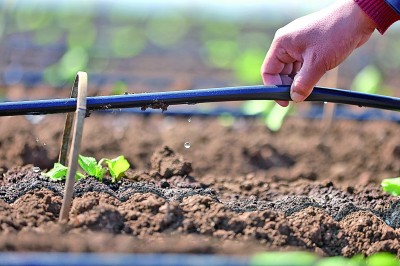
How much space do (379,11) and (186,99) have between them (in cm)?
68

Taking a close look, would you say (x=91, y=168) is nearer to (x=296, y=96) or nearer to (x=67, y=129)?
(x=67, y=129)

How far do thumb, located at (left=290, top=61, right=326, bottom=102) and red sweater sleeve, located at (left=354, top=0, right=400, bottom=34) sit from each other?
0.23 metres

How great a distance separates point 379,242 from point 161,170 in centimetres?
96

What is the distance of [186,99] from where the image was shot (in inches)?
89.6

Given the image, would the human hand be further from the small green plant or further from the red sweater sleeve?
the small green plant

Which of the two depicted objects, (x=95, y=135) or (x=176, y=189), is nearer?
(x=176, y=189)

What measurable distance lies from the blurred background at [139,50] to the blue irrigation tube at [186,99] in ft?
8.20

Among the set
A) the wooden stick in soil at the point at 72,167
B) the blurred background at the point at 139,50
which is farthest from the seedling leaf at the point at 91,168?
the blurred background at the point at 139,50

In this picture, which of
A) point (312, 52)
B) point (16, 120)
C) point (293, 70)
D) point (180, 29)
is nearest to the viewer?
point (312, 52)

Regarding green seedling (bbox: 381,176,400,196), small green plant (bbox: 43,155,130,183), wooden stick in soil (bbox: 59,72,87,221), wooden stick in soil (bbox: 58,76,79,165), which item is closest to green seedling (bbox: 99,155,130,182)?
small green plant (bbox: 43,155,130,183)

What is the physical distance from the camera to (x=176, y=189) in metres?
2.49

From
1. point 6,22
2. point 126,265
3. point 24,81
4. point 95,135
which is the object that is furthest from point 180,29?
point 126,265

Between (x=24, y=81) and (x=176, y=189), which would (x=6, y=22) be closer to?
(x=24, y=81)

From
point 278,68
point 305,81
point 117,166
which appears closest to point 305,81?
point 305,81
